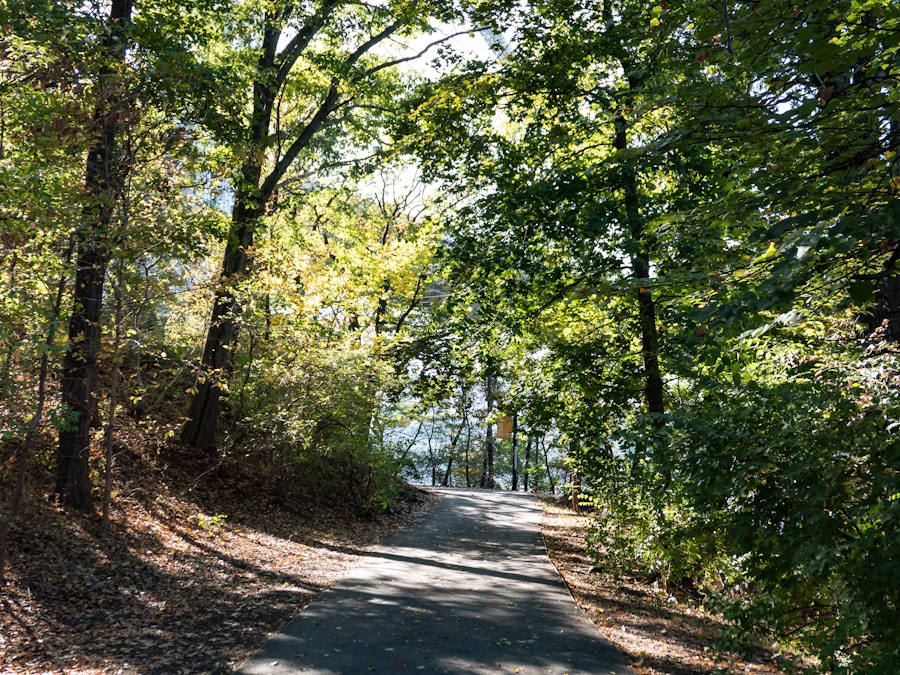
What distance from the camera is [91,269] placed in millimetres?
8695

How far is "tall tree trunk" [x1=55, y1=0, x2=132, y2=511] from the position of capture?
751 centimetres

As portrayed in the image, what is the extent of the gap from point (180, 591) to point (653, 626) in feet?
19.2

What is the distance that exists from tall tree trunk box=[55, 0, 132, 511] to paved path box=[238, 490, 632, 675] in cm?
376

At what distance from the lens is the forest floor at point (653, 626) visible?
6078 millimetres

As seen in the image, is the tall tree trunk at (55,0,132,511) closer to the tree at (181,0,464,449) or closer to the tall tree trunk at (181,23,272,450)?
the tree at (181,0,464,449)

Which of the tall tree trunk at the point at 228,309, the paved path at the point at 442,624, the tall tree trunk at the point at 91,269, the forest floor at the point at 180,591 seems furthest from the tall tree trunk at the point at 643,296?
the tall tree trunk at the point at 228,309

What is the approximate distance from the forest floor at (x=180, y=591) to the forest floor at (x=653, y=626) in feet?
0.09

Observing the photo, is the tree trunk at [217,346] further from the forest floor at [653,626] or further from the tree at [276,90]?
the forest floor at [653,626]

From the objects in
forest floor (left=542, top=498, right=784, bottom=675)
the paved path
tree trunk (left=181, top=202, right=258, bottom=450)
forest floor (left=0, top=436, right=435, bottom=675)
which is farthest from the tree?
forest floor (left=542, top=498, right=784, bottom=675)

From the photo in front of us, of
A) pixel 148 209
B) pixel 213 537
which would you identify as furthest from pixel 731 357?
pixel 213 537

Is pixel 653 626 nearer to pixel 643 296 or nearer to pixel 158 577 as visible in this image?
pixel 643 296

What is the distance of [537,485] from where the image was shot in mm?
47188

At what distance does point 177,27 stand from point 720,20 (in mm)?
7483

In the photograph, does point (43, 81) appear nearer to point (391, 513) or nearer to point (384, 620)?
point (384, 620)
